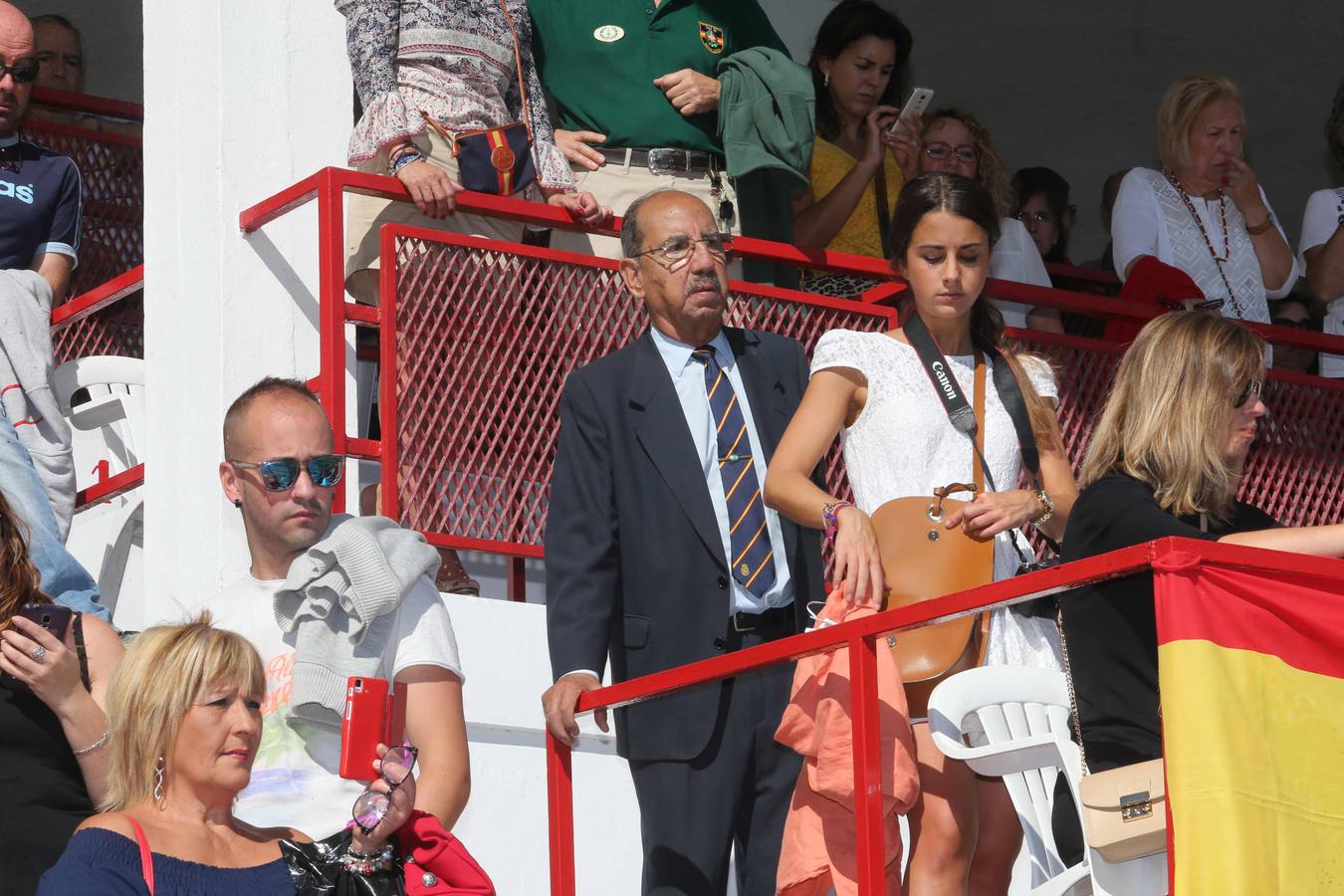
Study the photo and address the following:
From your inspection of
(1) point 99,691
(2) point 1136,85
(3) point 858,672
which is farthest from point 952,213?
(2) point 1136,85

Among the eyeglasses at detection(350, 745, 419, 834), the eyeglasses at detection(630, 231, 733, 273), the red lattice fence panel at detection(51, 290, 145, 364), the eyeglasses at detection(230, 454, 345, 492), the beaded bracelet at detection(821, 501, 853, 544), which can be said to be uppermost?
the red lattice fence panel at detection(51, 290, 145, 364)

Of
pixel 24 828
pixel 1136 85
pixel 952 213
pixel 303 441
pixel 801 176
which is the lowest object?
pixel 24 828

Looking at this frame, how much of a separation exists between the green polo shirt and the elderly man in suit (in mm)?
1813

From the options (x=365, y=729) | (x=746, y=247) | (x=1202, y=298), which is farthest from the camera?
(x=1202, y=298)

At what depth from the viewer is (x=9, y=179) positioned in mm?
8211

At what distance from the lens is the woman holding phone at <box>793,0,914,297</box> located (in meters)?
8.29

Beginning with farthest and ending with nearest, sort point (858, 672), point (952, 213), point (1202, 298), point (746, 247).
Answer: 1. point (1202, 298)
2. point (746, 247)
3. point (952, 213)
4. point (858, 672)

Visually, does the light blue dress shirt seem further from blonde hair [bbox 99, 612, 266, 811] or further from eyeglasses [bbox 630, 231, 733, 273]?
blonde hair [bbox 99, 612, 266, 811]

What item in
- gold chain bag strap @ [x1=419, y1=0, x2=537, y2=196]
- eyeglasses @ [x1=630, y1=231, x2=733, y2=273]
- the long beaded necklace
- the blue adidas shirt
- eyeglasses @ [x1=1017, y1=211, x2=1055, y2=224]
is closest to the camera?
eyeglasses @ [x1=630, y1=231, x2=733, y2=273]

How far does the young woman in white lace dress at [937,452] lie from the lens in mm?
5176

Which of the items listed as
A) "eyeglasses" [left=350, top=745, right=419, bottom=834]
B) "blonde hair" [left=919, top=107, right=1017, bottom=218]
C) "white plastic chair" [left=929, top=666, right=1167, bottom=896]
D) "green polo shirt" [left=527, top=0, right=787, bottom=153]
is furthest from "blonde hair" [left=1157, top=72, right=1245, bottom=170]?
"eyeglasses" [left=350, top=745, right=419, bottom=834]

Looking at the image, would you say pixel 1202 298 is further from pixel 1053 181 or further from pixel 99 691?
pixel 99 691

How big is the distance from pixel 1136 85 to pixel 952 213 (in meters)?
7.71

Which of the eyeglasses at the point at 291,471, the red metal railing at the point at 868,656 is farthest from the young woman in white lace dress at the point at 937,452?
the eyeglasses at the point at 291,471
